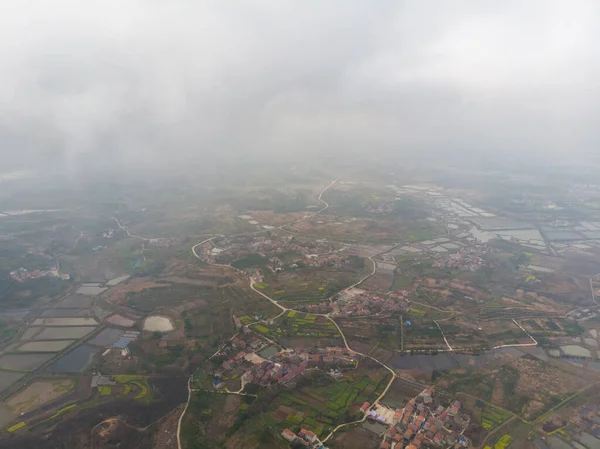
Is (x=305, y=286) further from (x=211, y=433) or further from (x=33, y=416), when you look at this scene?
(x=33, y=416)

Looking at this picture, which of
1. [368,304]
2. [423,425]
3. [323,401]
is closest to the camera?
[423,425]

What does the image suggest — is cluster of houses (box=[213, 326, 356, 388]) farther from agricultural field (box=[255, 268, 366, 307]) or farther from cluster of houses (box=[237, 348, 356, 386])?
agricultural field (box=[255, 268, 366, 307])

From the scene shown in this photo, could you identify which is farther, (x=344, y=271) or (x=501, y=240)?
(x=501, y=240)

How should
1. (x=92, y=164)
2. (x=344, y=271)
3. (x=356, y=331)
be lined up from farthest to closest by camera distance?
(x=92, y=164) < (x=344, y=271) < (x=356, y=331)

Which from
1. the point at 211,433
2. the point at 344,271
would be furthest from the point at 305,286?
the point at 211,433

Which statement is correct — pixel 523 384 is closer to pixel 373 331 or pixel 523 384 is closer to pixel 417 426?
pixel 417 426

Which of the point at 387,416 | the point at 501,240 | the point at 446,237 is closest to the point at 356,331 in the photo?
the point at 387,416

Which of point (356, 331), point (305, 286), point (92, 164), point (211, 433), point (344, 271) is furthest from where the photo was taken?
point (92, 164)

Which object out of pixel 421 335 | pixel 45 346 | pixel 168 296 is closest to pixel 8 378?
pixel 45 346
